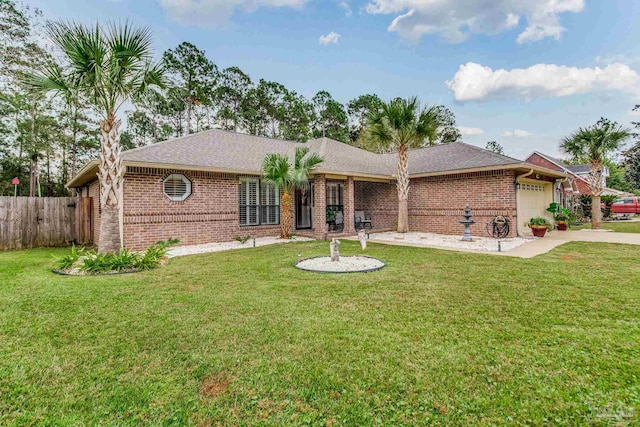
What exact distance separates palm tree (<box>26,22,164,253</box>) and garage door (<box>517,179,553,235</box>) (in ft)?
42.4

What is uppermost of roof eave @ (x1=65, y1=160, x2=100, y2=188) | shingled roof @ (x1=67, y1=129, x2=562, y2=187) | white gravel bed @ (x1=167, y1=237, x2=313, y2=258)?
shingled roof @ (x1=67, y1=129, x2=562, y2=187)

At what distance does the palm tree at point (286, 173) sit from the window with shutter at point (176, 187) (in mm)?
2661

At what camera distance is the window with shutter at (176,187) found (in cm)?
1005

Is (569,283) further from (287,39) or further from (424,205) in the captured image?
(287,39)

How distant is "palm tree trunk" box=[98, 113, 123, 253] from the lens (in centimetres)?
717

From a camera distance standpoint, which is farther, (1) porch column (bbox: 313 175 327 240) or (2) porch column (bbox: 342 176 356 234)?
(2) porch column (bbox: 342 176 356 234)

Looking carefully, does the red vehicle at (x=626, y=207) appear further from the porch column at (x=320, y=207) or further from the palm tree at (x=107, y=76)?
the palm tree at (x=107, y=76)

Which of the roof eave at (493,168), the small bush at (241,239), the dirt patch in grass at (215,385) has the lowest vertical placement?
the dirt patch in grass at (215,385)

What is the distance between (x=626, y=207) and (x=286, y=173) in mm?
28629

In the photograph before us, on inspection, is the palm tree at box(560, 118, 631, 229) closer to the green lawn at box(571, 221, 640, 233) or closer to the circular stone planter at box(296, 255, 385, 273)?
the green lawn at box(571, 221, 640, 233)

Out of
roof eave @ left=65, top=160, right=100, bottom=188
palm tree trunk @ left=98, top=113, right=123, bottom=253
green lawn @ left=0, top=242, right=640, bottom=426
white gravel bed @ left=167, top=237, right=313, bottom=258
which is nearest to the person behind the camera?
green lawn @ left=0, top=242, right=640, bottom=426

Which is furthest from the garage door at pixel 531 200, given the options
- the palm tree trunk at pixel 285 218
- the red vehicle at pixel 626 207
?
the red vehicle at pixel 626 207

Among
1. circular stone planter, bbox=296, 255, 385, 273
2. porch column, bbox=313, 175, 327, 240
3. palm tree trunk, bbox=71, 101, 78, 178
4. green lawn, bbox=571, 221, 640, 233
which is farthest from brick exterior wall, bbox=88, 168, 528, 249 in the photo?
palm tree trunk, bbox=71, 101, 78, 178

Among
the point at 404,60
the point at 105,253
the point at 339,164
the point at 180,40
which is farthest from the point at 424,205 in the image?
the point at 180,40
